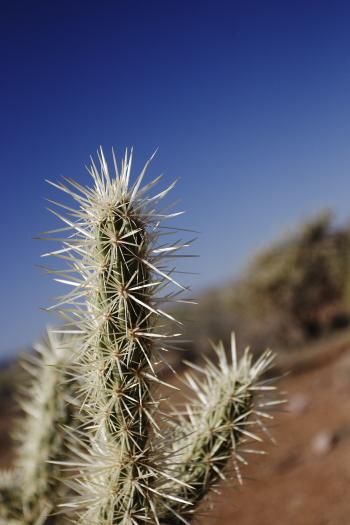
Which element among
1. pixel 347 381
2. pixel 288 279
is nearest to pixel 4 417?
pixel 288 279

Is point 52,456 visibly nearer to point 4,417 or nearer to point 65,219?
point 65,219

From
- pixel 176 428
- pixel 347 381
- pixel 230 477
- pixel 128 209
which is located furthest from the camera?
pixel 347 381

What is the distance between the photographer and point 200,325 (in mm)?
23484

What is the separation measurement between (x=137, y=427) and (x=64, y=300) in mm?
443

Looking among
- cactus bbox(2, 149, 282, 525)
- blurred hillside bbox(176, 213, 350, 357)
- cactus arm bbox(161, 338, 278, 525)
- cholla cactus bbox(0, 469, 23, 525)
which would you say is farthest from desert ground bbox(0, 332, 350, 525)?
blurred hillside bbox(176, 213, 350, 357)

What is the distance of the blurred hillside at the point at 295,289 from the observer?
19500mm

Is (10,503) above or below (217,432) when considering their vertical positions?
below

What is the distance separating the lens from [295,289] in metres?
19.2

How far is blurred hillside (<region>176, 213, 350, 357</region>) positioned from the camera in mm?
19500

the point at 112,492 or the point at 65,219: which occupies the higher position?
the point at 65,219

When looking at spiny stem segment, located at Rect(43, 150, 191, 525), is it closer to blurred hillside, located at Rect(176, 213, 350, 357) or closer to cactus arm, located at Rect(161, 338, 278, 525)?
cactus arm, located at Rect(161, 338, 278, 525)

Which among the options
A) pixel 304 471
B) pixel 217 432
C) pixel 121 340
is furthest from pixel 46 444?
pixel 304 471

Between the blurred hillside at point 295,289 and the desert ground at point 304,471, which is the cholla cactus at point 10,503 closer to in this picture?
the desert ground at point 304,471

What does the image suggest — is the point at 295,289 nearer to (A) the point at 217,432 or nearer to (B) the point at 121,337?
(A) the point at 217,432
